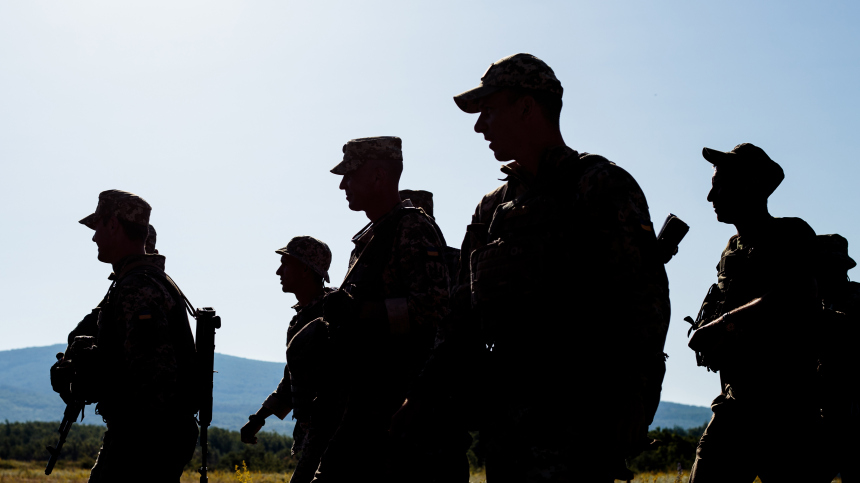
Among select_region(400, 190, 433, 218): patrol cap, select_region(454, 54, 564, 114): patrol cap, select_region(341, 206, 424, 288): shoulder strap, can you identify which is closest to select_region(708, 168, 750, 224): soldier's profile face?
select_region(341, 206, 424, 288): shoulder strap

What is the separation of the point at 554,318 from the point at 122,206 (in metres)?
4.32

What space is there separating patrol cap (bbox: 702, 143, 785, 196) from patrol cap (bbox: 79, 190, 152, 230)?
439 cm

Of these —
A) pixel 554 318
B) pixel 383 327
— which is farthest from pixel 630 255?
pixel 383 327

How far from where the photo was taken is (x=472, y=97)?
4137 millimetres

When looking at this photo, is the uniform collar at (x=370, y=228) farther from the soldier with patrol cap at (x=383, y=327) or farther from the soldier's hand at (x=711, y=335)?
the soldier's hand at (x=711, y=335)

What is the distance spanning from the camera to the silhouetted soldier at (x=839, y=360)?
5.78m

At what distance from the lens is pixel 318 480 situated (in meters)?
5.16

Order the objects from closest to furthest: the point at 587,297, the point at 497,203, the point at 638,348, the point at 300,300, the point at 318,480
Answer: the point at 638,348 → the point at 587,297 → the point at 497,203 → the point at 318,480 → the point at 300,300

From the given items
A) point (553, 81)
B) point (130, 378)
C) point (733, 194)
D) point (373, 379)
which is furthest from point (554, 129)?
point (130, 378)

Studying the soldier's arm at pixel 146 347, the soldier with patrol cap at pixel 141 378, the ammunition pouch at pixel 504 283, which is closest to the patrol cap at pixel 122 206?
the soldier with patrol cap at pixel 141 378

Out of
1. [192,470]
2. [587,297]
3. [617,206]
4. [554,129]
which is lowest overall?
[192,470]

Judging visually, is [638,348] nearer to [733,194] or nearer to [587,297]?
[587,297]

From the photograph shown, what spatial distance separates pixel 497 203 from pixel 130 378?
3020mm

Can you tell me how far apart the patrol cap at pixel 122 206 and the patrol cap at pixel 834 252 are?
500 cm
